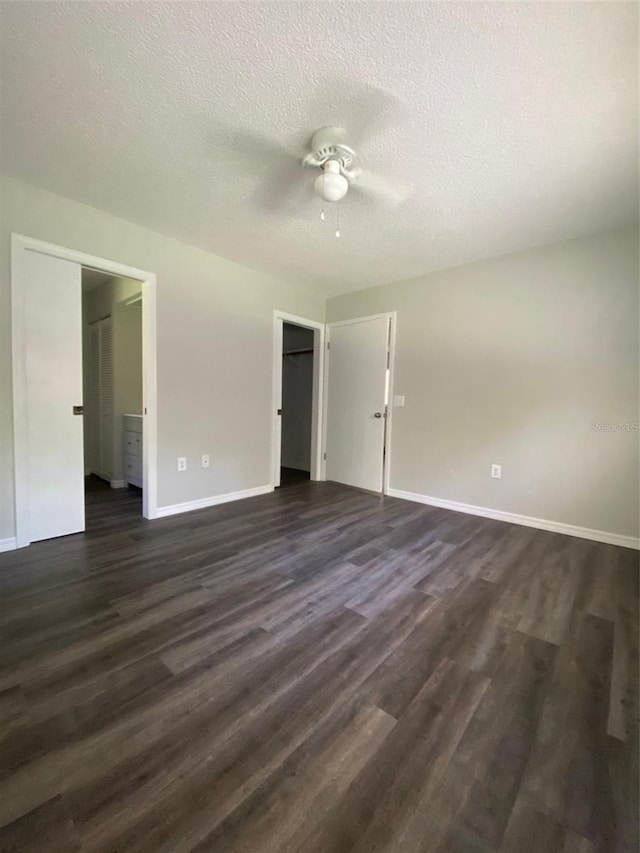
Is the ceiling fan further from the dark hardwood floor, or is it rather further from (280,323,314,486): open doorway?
(280,323,314,486): open doorway

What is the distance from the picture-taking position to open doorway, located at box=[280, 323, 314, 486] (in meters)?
5.14

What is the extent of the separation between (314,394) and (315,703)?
3574 millimetres

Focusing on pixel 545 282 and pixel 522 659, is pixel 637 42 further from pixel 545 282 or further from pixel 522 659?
pixel 522 659

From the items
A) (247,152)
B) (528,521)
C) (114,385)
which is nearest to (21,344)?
(114,385)

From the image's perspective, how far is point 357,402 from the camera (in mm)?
4160

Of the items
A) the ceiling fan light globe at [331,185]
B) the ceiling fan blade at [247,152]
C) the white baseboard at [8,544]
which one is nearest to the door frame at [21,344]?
the white baseboard at [8,544]

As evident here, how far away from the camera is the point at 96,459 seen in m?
4.44

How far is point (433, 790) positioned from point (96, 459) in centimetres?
478

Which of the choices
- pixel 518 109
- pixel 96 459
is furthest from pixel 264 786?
pixel 96 459

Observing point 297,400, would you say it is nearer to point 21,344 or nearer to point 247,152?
point 21,344

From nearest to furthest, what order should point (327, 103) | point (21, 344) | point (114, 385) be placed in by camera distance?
1. point (327, 103)
2. point (21, 344)
3. point (114, 385)

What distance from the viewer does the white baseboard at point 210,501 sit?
3.06 m

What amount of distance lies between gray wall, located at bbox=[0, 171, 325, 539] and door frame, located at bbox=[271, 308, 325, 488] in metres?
0.07

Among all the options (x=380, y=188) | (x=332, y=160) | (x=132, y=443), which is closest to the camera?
(x=332, y=160)
